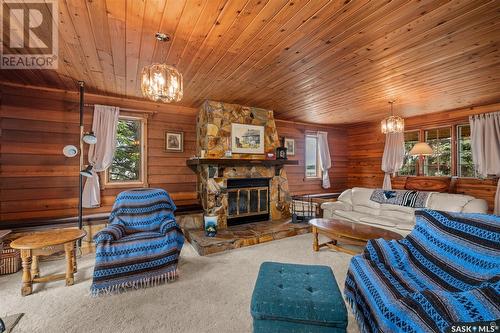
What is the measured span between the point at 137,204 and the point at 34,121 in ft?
7.36

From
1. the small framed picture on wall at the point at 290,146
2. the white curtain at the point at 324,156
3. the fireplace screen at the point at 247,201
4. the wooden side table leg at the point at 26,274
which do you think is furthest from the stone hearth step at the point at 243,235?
the white curtain at the point at 324,156

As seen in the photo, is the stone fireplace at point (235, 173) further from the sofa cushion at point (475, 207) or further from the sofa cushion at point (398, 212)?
the sofa cushion at point (475, 207)

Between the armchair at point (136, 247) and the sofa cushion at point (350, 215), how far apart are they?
296cm

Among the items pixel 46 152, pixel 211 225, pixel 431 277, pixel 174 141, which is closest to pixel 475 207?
pixel 431 277

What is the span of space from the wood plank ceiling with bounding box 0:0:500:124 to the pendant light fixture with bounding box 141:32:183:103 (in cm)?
32

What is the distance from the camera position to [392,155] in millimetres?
5719

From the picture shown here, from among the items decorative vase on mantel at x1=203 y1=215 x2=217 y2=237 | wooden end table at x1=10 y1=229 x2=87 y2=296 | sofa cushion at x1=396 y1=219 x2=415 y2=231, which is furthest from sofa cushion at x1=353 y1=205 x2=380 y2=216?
wooden end table at x1=10 y1=229 x2=87 y2=296

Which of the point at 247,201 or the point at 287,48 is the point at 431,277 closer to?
the point at 287,48

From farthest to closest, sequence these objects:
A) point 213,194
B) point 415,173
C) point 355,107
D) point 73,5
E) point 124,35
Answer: point 415,173 < point 355,107 < point 213,194 < point 124,35 < point 73,5

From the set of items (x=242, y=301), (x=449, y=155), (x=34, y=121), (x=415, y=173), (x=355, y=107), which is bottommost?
(x=242, y=301)

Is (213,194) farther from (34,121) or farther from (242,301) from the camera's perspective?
(34,121)

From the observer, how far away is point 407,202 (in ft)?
12.4

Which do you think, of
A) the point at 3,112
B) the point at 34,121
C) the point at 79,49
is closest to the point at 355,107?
the point at 79,49

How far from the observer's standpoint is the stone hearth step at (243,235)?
3375mm
